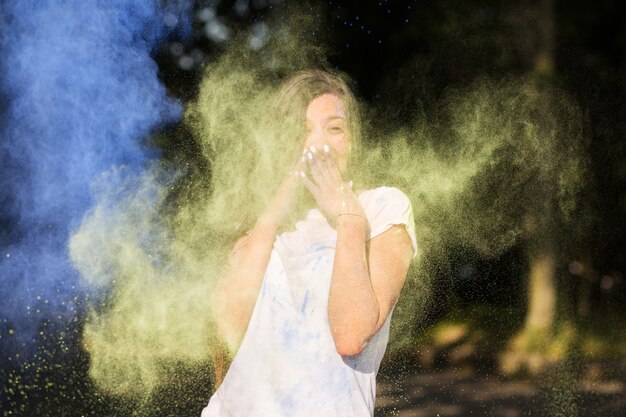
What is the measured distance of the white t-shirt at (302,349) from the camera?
1981mm

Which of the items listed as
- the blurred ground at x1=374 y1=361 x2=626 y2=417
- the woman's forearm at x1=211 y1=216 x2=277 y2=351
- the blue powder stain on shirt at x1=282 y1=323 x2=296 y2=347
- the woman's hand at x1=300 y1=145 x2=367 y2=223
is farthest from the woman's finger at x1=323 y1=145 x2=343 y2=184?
the blurred ground at x1=374 y1=361 x2=626 y2=417

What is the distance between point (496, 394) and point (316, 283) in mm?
5438

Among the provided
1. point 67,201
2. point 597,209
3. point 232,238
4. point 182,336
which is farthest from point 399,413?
point 597,209

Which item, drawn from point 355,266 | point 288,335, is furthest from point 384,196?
point 288,335

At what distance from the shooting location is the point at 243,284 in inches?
82.5

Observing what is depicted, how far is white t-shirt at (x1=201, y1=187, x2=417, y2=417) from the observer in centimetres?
198

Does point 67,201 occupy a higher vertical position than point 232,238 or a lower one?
higher

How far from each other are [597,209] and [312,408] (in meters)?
9.70

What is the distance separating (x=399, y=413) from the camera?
19.2ft

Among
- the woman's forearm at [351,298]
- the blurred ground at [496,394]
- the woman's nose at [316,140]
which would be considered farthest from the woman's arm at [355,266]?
the blurred ground at [496,394]

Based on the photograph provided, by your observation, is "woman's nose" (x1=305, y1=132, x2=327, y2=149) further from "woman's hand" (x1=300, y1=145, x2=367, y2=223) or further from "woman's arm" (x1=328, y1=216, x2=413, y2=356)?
"woman's arm" (x1=328, y1=216, x2=413, y2=356)

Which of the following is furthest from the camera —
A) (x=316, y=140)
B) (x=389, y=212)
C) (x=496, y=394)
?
(x=496, y=394)

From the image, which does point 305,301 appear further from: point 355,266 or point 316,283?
point 355,266

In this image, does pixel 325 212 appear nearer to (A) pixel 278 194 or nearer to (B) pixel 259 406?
(A) pixel 278 194
